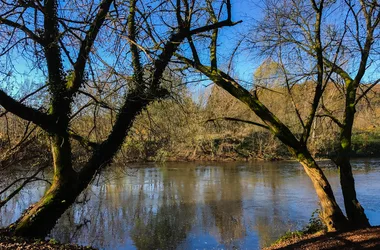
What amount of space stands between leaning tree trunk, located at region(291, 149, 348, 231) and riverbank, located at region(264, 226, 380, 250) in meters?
0.31

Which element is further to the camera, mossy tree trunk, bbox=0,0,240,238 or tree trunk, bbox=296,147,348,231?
tree trunk, bbox=296,147,348,231

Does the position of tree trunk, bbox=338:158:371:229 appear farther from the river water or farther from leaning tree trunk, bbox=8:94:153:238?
leaning tree trunk, bbox=8:94:153:238

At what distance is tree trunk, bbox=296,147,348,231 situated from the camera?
6.48 m

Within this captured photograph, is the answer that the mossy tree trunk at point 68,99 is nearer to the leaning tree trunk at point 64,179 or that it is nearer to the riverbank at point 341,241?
the leaning tree trunk at point 64,179

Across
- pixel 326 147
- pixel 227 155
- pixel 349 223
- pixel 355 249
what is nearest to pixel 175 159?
pixel 227 155

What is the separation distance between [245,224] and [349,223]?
3359 millimetres

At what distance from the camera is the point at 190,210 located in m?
11.3

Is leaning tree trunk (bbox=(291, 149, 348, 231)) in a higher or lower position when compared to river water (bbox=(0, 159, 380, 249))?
higher

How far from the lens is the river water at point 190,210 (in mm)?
8453

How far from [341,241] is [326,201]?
3.88 feet

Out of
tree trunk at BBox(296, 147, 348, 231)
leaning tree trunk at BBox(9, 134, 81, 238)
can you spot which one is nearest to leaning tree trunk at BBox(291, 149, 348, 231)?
tree trunk at BBox(296, 147, 348, 231)

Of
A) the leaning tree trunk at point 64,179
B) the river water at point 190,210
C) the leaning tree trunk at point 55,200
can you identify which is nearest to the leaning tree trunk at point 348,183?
the river water at point 190,210

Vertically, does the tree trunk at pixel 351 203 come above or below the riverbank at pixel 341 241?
above

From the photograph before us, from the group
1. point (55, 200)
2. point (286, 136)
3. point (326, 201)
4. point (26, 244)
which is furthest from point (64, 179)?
point (326, 201)
